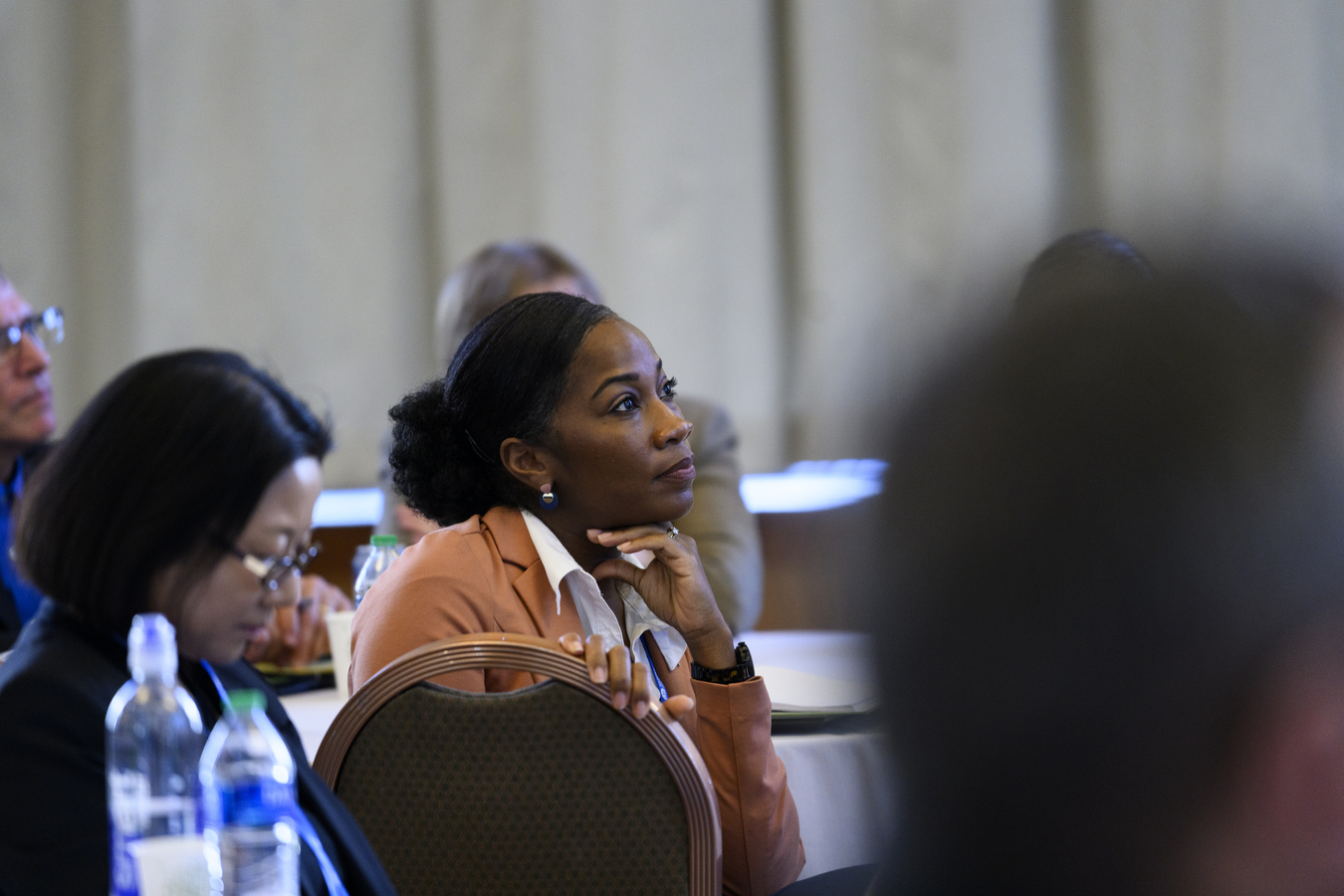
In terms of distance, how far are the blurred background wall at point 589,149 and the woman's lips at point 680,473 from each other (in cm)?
162

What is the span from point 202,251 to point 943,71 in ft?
7.75

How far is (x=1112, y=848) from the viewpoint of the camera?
39 cm

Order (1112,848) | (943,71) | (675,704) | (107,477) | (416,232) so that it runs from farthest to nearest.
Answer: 1. (416,232)
2. (943,71)
3. (675,704)
4. (107,477)
5. (1112,848)

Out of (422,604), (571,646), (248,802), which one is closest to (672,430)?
(422,604)

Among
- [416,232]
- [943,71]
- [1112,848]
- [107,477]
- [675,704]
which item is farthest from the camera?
[416,232]

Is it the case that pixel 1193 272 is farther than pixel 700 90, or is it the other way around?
pixel 700 90

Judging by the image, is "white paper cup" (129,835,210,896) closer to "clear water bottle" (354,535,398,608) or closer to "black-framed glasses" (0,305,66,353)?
"clear water bottle" (354,535,398,608)

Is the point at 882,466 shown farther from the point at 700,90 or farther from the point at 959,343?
the point at 700,90

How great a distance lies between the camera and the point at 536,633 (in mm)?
1620

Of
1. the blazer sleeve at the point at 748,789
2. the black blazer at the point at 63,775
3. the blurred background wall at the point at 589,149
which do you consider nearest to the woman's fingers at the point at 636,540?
the blazer sleeve at the point at 748,789

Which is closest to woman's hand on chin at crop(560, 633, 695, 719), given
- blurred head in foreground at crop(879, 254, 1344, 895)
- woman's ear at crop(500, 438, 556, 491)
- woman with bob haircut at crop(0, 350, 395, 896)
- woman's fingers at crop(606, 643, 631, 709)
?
woman's fingers at crop(606, 643, 631, 709)

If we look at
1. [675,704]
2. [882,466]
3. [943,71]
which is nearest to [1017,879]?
[882,466]

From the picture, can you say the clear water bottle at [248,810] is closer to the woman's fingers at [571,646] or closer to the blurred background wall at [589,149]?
the woman's fingers at [571,646]

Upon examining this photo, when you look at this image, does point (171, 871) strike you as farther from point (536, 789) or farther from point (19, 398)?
point (19, 398)
